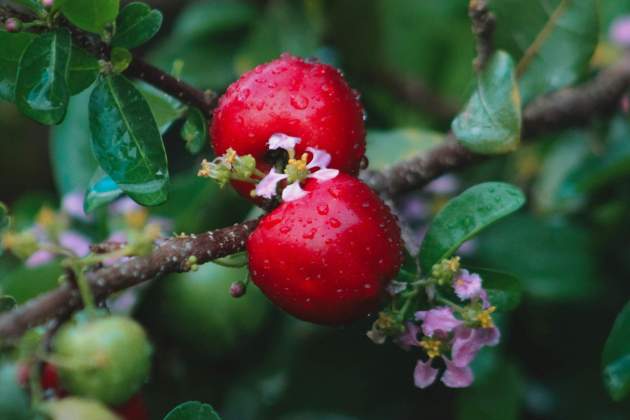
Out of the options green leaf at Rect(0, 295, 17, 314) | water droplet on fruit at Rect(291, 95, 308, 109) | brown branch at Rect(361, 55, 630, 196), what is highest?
water droplet on fruit at Rect(291, 95, 308, 109)

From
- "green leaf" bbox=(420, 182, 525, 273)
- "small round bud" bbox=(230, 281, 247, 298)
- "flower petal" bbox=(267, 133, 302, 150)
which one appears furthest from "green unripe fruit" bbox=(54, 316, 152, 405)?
"green leaf" bbox=(420, 182, 525, 273)

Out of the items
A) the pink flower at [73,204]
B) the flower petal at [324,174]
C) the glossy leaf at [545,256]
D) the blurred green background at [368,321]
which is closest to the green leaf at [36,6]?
the flower petal at [324,174]

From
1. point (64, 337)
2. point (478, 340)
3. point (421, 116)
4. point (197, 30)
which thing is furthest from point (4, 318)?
point (421, 116)

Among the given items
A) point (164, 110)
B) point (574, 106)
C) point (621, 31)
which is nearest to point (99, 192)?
point (164, 110)

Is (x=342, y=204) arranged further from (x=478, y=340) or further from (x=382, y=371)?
(x=382, y=371)

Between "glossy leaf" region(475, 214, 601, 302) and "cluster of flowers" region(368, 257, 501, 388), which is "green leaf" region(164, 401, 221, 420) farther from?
"glossy leaf" region(475, 214, 601, 302)

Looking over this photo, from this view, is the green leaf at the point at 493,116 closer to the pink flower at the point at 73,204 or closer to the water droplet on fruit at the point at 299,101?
the water droplet on fruit at the point at 299,101

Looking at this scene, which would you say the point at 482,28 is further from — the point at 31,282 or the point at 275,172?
the point at 31,282
